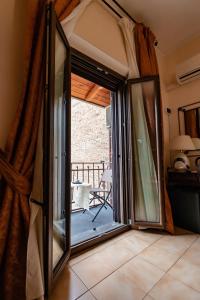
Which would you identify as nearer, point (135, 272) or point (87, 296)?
point (87, 296)

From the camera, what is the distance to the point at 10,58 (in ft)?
4.22

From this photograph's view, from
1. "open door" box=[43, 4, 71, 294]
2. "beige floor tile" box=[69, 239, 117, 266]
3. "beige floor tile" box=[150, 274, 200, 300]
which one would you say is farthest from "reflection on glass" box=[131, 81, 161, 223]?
"open door" box=[43, 4, 71, 294]

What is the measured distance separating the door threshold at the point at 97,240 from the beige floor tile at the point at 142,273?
455 millimetres

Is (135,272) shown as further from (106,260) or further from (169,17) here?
(169,17)

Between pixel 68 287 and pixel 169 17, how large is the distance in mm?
3387

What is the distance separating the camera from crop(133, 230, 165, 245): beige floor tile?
1917 mm

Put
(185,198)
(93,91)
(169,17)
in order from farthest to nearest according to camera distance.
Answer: (93,91) < (169,17) < (185,198)

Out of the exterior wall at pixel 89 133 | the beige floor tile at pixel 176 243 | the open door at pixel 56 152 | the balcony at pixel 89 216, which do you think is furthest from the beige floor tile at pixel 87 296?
the exterior wall at pixel 89 133

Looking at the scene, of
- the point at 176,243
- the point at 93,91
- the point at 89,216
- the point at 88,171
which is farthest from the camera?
the point at 88,171

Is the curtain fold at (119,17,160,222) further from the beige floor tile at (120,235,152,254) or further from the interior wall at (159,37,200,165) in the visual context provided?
the interior wall at (159,37,200,165)

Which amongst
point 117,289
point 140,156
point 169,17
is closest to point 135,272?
point 117,289

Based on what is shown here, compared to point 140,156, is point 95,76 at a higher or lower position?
higher

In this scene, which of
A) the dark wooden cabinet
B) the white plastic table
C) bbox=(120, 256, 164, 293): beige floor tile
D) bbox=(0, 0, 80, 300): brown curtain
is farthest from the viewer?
the white plastic table

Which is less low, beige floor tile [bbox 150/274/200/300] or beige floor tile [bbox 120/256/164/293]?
beige floor tile [bbox 120/256/164/293]
